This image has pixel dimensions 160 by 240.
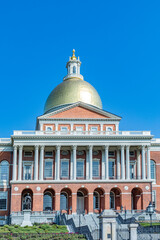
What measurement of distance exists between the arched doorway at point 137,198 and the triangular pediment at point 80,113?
11.6m

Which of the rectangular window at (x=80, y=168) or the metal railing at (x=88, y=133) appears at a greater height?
the metal railing at (x=88, y=133)

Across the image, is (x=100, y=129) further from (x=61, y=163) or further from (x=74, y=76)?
(x=74, y=76)

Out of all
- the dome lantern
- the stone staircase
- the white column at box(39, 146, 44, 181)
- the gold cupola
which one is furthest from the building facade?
the dome lantern

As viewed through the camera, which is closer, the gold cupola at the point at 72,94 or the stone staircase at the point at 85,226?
the stone staircase at the point at 85,226

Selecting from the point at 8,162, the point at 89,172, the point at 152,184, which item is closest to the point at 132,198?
the point at 152,184

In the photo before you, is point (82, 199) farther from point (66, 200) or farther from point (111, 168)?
point (111, 168)

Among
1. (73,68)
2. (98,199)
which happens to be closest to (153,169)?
(98,199)

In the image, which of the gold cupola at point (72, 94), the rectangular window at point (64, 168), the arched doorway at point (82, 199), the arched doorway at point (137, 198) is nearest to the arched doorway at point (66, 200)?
the arched doorway at point (82, 199)

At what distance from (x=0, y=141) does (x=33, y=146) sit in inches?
240

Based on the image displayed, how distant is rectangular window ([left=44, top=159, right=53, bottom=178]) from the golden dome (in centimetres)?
1114

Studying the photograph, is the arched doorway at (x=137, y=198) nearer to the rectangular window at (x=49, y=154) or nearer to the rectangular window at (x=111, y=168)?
the rectangular window at (x=111, y=168)

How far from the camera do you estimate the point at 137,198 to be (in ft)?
204

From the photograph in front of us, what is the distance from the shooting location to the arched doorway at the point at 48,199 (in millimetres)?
61812

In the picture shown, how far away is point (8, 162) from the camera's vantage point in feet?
209
